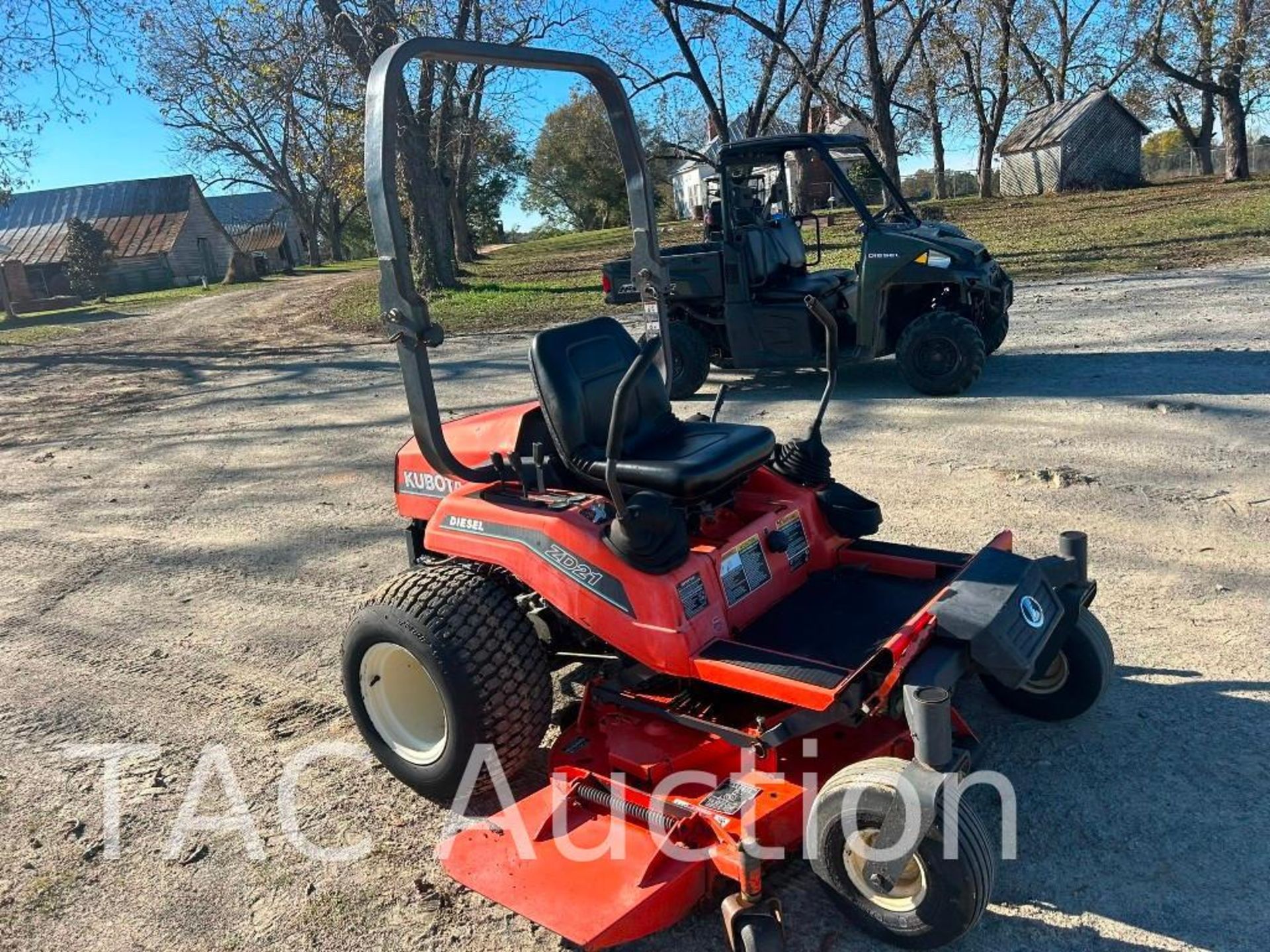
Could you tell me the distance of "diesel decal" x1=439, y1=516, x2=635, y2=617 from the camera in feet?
9.42

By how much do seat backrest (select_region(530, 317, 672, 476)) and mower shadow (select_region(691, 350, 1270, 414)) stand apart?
182 inches

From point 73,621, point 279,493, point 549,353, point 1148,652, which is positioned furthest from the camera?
point 279,493

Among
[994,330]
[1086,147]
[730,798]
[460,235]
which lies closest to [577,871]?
[730,798]

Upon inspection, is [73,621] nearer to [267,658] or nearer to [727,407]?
[267,658]

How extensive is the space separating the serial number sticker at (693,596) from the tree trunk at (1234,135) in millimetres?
28578

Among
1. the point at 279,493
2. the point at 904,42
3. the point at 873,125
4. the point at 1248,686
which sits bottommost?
the point at 1248,686

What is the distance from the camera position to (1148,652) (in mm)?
3572

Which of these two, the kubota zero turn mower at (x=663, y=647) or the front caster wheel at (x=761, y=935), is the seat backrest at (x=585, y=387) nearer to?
the kubota zero turn mower at (x=663, y=647)

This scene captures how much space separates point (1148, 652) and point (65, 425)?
30.7 ft

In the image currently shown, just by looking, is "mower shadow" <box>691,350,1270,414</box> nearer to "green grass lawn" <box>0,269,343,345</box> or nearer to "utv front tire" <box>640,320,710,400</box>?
"utv front tire" <box>640,320,710,400</box>

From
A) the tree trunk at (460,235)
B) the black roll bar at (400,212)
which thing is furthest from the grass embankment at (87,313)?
the black roll bar at (400,212)

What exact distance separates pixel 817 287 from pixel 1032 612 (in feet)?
18.4

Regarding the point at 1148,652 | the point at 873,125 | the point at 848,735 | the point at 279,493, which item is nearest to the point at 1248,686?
the point at 1148,652

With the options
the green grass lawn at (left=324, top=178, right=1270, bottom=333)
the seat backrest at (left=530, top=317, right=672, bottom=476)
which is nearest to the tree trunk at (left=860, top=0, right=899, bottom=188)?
the green grass lawn at (left=324, top=178, right=1270, bottom=333)
